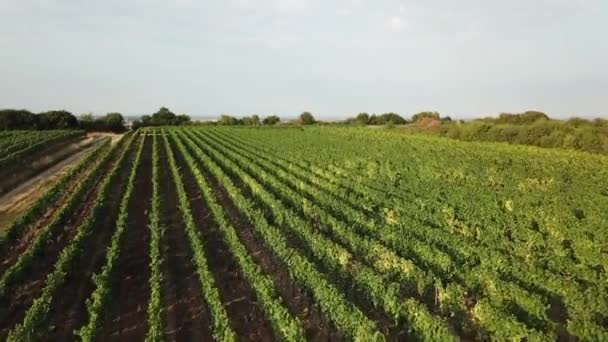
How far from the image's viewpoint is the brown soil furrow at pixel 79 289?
1145 centimetres

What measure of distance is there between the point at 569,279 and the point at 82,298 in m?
11.8

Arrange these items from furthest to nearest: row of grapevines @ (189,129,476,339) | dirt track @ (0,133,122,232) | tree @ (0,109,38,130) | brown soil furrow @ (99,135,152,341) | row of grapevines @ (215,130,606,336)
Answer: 1. tree @ (0,109,38,130)
2. dirt track @ (0,133,122,232)
3. brown soil furrow @ (99,135,152,341)
4. row of grapevines @ (215,130,606,336)
5. row of grapevines @ (189,129,476,339)

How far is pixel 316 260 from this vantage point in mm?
14422

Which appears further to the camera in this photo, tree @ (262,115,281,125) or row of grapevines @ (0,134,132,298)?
tree @ (262,115,281,125)

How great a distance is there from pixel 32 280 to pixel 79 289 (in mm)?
1899

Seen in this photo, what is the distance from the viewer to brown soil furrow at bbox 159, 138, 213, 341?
11070 mm

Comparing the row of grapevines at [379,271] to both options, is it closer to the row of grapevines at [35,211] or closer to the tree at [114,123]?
the row of grapevines at [35,211]

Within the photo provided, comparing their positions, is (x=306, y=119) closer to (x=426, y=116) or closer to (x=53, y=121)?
(x=426, y=116)

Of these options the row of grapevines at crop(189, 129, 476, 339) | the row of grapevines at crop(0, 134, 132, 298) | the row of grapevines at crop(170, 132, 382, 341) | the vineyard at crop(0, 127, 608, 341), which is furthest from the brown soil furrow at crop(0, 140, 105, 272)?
the row of grapevines at crop(189, 129, 476, 339)

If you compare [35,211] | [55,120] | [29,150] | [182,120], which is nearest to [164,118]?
[182,120]

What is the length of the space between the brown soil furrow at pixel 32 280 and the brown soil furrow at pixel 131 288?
6.69ft

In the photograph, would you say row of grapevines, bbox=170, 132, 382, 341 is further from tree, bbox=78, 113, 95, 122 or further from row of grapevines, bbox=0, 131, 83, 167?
tree, bbox=78, 113, 95, 122

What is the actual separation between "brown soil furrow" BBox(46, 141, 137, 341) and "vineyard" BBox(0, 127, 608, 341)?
5cm

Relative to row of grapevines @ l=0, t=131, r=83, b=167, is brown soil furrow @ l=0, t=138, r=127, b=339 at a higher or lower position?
lower
